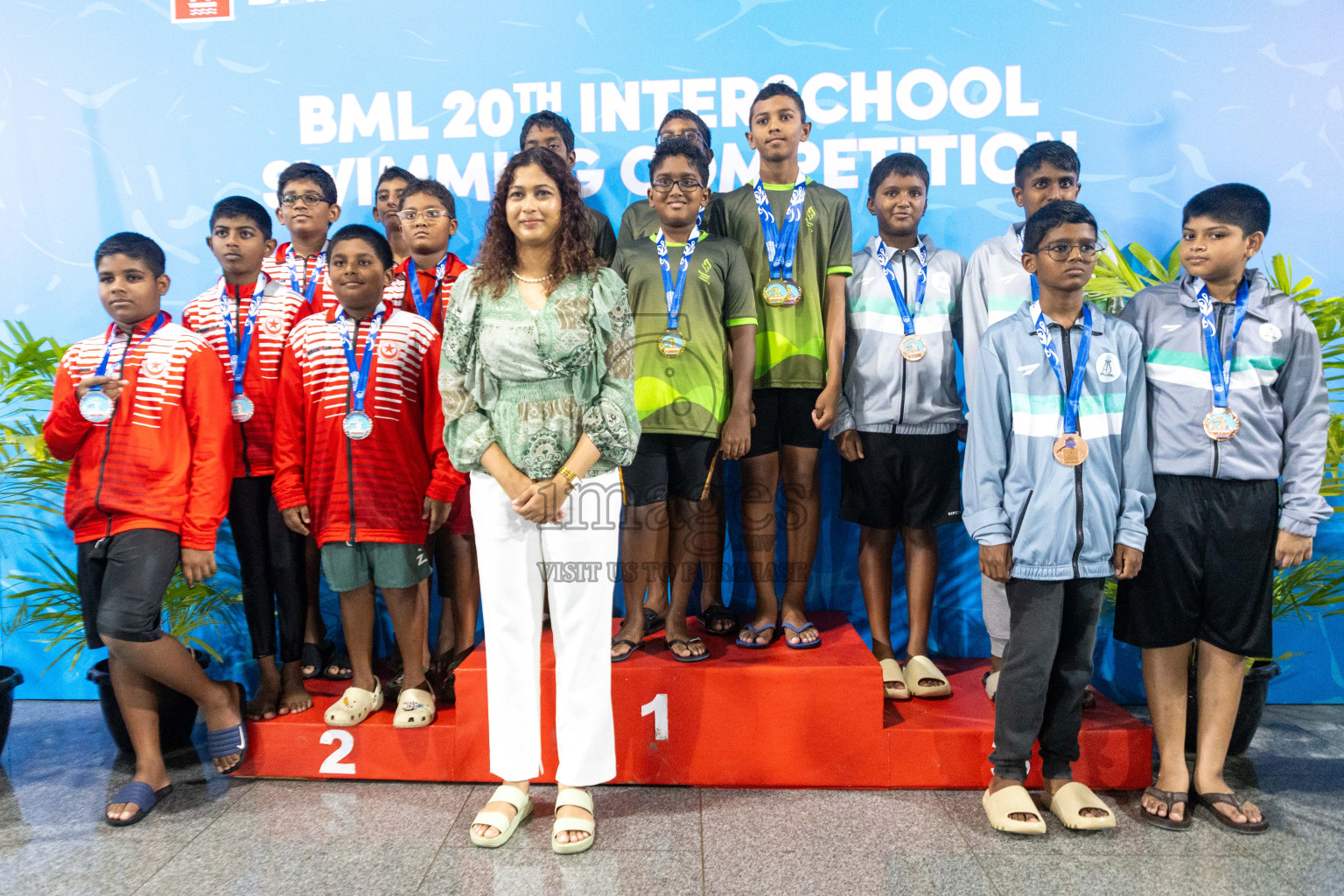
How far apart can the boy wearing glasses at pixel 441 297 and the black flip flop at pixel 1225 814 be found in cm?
252

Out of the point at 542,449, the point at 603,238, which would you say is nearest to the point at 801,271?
the point at 603,238

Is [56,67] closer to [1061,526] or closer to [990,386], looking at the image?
[990,386]

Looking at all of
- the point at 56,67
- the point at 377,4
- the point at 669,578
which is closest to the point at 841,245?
the point at 669,578

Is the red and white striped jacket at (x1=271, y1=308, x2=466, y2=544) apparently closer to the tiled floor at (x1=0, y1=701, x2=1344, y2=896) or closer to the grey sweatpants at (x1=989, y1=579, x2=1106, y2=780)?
the tiled floor at (x1=0, y1=701, x2=1344, y2=896)

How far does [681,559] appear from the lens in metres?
2.94

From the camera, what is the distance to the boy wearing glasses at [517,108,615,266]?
10.4ft

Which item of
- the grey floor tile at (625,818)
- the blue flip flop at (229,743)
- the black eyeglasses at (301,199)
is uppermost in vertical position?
the black eyeglasses at (301,199)

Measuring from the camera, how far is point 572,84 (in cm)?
368

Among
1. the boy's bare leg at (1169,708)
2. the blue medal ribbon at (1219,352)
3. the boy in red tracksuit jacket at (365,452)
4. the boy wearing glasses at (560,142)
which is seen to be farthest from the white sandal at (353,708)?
the blue medal ribbon at (1219,352)

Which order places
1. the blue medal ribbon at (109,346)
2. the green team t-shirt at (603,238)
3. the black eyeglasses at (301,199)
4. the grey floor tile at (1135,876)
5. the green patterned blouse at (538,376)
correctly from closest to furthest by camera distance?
the grey floor tile at (1135,876) < the green patterned blouse at (538,376) < the blue medal ribbon at (109,346) < the green team t-shirt at (603,238) < the black eyeglasses at (301,199)

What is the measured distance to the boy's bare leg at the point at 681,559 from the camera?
2908 mm

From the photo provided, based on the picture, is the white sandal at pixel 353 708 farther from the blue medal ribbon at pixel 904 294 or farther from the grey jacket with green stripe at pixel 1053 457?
the blue medal ribbon at pixel 904 294

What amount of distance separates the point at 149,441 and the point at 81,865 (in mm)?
1247

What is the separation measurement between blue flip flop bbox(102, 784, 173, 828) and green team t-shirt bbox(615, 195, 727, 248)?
7.82ft
